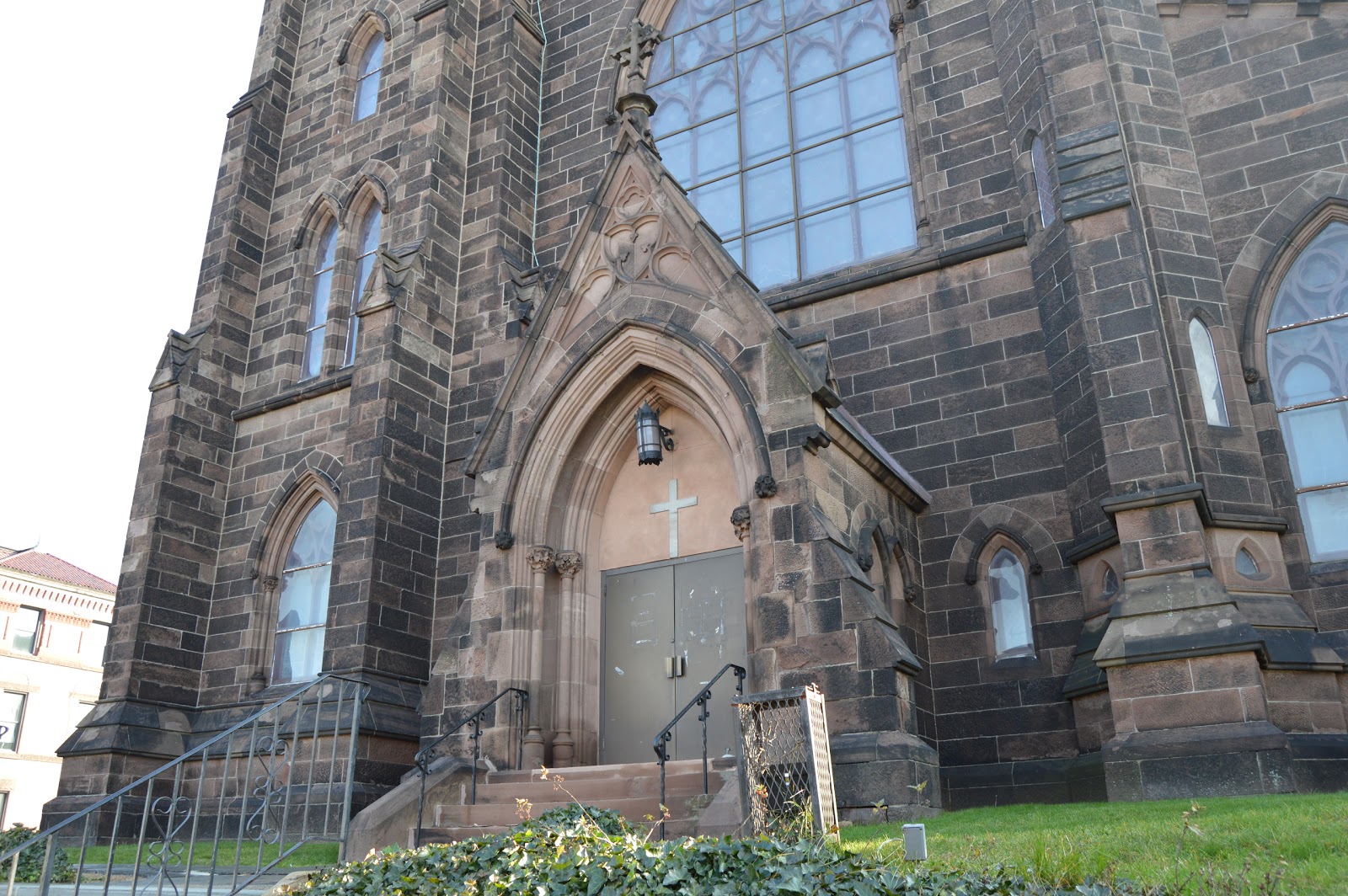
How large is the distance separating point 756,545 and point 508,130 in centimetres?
1004

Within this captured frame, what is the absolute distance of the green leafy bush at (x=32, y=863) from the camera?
10883mm

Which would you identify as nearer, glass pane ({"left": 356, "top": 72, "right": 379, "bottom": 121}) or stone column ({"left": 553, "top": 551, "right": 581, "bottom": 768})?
stone column ({"left": 553, "top": 551, "right": 581, "bottom": 768})

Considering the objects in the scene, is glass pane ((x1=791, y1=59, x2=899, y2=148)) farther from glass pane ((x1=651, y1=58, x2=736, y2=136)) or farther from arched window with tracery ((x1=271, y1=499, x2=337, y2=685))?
arched window with tracery ((x1=271, y1=499, x2=337, y2=685))

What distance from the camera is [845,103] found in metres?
15.2

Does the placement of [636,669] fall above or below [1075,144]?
below

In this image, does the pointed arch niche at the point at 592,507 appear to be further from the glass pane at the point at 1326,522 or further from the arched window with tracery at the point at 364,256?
the arched window with tracery at the point at 364,256

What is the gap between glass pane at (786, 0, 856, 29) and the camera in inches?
628

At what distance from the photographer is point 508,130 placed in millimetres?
17297

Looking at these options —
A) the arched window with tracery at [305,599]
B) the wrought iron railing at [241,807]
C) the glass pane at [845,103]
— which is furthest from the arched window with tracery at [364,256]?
the glass pane at [845,103]

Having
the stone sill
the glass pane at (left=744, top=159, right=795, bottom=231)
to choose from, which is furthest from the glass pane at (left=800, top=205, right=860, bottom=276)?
the stone sill

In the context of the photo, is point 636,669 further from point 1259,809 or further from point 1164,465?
point 1259,809

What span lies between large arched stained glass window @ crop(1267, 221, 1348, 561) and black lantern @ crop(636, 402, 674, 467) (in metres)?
6.42

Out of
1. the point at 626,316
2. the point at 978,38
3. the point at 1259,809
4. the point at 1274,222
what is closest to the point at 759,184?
the point at 978,38

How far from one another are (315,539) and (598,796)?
329 inches
